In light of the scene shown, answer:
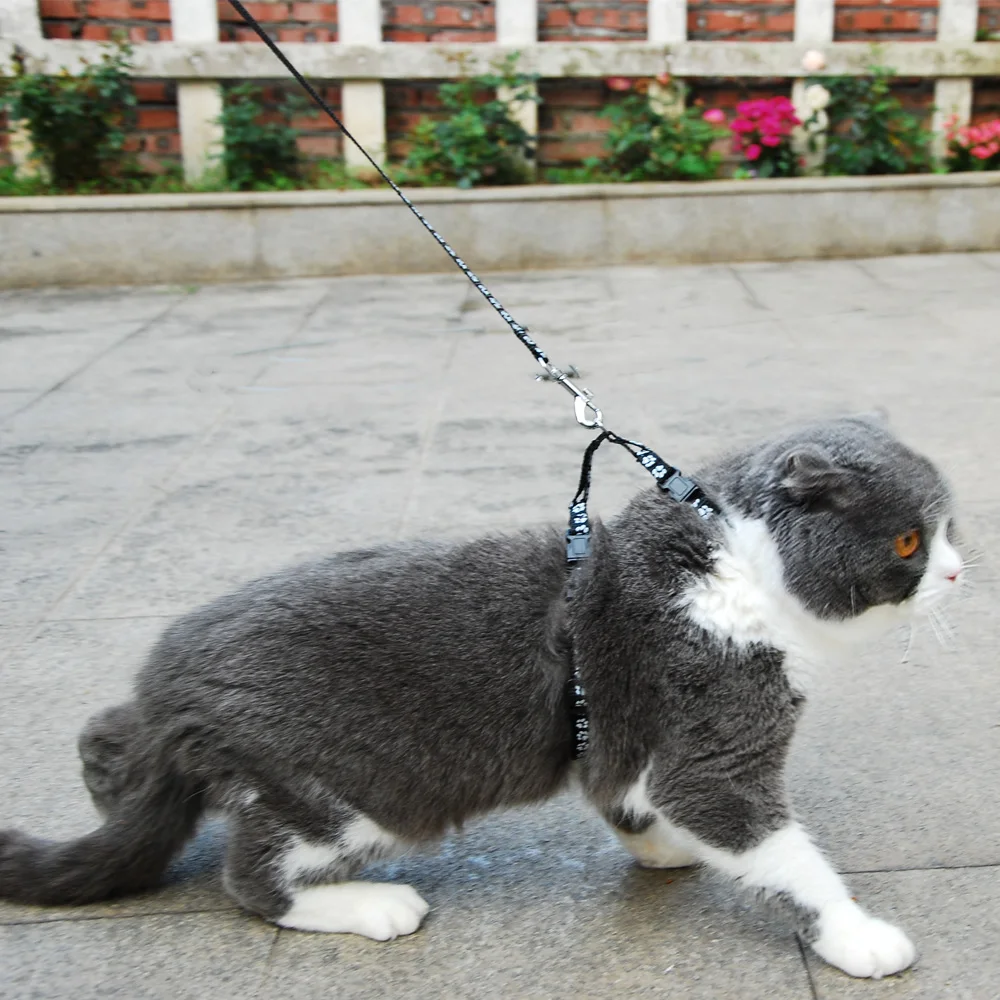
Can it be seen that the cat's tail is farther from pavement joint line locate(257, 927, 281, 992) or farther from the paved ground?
pavement joint line locate(257, 927, 281, 992)

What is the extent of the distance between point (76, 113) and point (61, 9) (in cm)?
99

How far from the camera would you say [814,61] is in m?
9.40

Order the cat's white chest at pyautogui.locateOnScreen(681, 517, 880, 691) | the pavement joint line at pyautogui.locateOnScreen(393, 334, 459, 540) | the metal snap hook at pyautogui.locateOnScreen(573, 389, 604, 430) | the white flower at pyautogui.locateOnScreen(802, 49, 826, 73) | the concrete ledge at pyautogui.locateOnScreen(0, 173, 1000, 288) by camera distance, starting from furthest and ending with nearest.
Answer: the white flower at pyautogui.locateOnScreen(802, 49, 826, 73), the concrete ledge at pyautogui.locateOnScreen(0, 173, 1000, 288), the pavement joint line at pyautogui.locateOnScreen(393, 334, 459, 540), the metal snap hook at pyautogui.locateOnScreen(573, 389, 604, 430), the cat's white chest at pyautogui.locateOnScreen(681, 517, 880, 691)

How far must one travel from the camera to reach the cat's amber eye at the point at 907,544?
235 centimetres

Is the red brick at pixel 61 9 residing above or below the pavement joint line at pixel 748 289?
above

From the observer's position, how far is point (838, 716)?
3328 millimetres

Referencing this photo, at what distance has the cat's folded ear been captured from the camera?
2.32 metres

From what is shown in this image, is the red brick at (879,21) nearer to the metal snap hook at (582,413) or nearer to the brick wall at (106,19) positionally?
the brick wall at (106,19)

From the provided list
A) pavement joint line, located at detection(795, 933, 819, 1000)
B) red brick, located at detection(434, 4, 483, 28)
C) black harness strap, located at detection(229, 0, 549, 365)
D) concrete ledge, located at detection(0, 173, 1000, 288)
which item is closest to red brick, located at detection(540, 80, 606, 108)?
red brick, located at detection(434, 4, 483, 28)

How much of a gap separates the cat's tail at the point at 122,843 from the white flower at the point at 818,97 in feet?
27.1

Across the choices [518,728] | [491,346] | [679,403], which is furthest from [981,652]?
[491,346]

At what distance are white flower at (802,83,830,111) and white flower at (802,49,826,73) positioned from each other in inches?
5.2

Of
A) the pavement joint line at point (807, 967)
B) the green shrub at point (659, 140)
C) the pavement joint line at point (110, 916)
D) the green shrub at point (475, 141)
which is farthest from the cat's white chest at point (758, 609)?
the green shrub at point (659, 140)

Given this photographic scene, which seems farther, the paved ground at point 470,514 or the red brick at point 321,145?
the red brick at point 321,145
